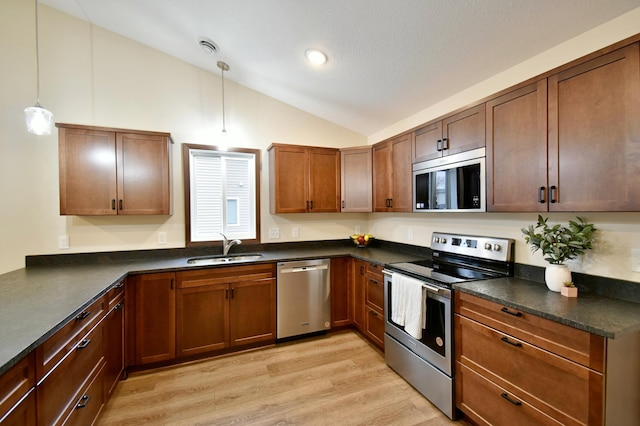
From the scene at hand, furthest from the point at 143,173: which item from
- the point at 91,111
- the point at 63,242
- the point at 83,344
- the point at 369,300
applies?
the point at 369,300

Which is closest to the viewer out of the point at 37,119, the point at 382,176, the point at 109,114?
the point at 37,119

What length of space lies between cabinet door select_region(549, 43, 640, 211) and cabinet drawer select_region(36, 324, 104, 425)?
276cm

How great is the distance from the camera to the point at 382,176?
10.1 feet

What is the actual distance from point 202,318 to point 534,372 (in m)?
2.55

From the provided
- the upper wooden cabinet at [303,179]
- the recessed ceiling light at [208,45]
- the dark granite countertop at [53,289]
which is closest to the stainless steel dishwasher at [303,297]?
the dark granite countertop at [53,289]

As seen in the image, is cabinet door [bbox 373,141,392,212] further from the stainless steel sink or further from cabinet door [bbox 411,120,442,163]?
the stainless steel sink

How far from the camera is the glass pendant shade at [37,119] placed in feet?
5.49

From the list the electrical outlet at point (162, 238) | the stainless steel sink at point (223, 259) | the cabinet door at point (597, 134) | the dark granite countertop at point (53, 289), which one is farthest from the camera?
the electrical outlet at point (162, 238)

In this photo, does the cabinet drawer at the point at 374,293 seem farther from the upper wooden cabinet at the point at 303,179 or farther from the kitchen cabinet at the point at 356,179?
the upper wooden cabinet at the point at 303,179

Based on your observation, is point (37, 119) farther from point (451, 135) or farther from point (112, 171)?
point (451, 135)

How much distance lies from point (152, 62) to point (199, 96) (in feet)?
1.81

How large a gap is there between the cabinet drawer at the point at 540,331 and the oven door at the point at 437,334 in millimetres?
117

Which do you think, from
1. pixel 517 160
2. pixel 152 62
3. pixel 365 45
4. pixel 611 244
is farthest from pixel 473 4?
pixel 152 62

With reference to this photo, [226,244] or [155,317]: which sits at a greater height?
[226,244]
